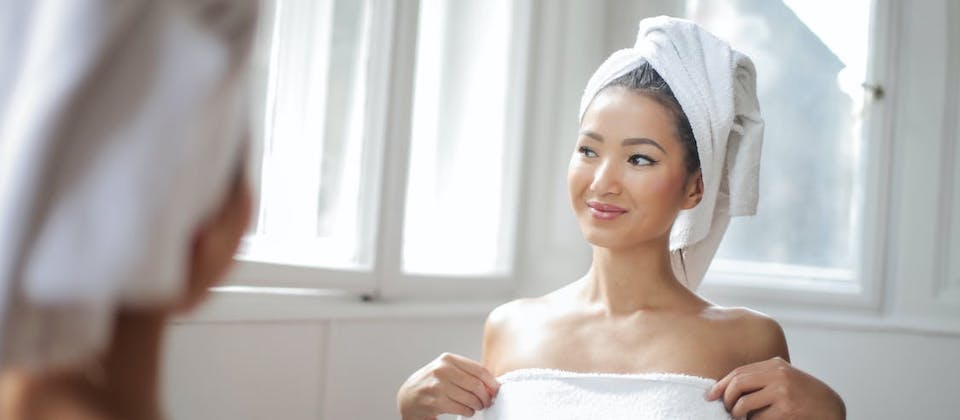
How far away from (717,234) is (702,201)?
0.09 m

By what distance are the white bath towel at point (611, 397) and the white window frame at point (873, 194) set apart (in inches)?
37.3

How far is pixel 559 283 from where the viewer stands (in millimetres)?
2262

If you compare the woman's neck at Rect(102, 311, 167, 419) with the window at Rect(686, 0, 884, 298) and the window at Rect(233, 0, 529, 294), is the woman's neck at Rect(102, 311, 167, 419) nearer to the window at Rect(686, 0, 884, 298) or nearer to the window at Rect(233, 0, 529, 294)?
the window at Rect(233, 0, 529, 294)

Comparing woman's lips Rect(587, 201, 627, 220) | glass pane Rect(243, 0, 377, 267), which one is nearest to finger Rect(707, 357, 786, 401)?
woman's lips Rect(587, 201, 627, 220)

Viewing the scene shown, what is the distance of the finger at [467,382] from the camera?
128 cm

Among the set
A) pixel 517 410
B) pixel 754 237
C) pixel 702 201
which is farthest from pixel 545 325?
pixel 754 237

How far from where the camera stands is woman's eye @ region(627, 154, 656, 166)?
1.30 meters

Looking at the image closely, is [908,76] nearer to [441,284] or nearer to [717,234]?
[717,234]

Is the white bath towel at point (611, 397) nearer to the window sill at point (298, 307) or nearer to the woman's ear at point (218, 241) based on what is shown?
the window sill at point (298, 307)

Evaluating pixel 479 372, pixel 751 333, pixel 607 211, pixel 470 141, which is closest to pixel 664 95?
pixel 607 211

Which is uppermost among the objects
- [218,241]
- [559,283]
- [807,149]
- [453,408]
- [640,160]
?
[807,149]

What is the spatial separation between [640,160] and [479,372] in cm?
35

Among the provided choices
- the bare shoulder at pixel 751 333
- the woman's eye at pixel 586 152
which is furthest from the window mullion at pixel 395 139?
the bare shoulder at pixel 751 333

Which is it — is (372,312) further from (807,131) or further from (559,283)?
(807,131)
